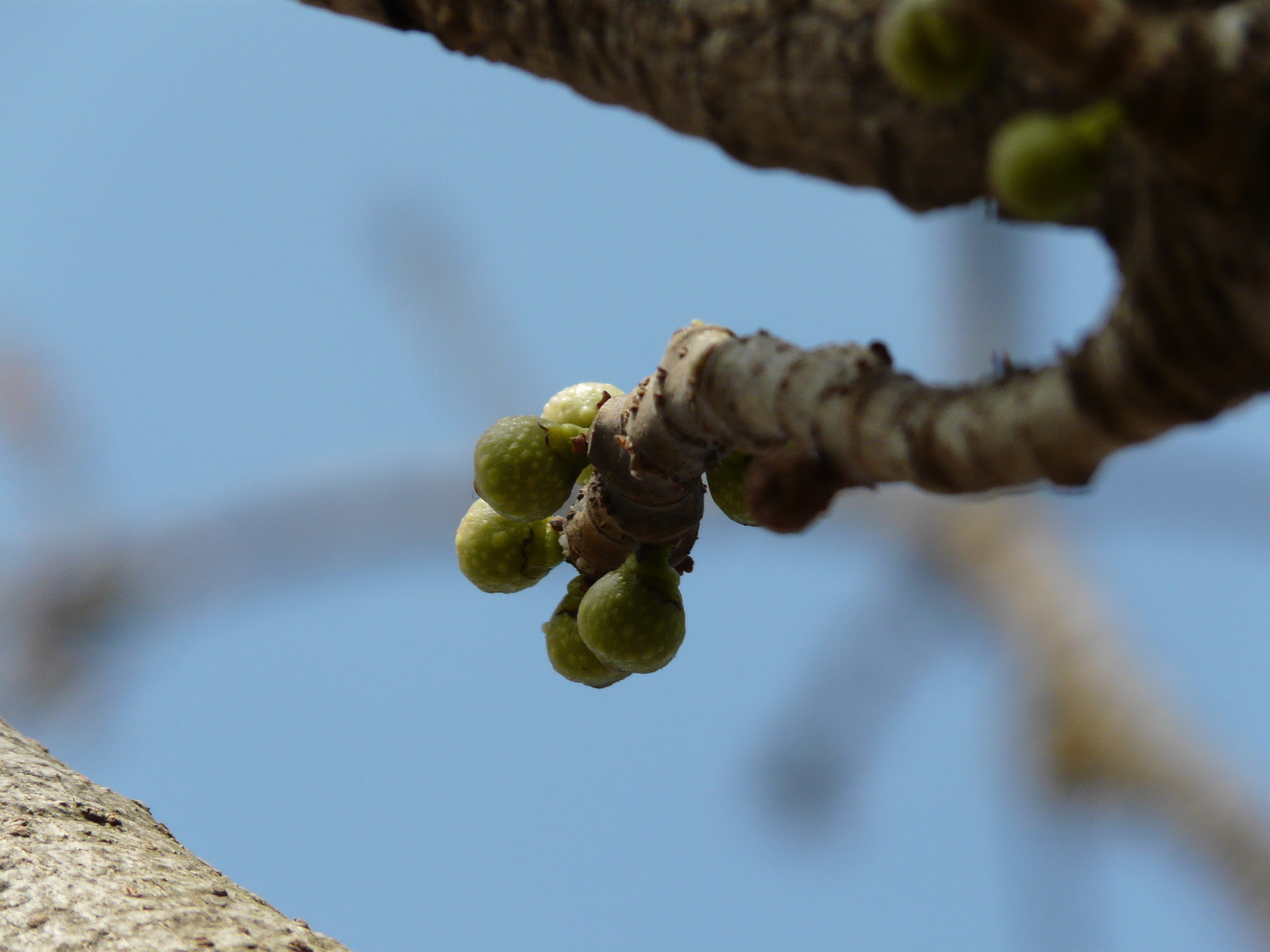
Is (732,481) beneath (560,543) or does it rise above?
above

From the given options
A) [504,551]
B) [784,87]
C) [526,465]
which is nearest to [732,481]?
[526,465]

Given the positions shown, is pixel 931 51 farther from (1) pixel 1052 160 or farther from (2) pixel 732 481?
(2) pixel 732 481

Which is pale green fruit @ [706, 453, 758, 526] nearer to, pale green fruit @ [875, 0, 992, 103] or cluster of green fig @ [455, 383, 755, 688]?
cluster of green fig @ [455, 383, 755, 688]

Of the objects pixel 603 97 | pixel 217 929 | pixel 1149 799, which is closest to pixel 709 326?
pixel 603 97

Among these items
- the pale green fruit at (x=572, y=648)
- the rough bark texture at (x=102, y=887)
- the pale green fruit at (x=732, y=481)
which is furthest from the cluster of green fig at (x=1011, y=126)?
the rough bark texture at (x=102, y=887)

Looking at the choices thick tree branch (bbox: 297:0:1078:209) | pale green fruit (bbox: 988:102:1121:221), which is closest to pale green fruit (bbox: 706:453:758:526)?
thick tree branch (bbox: 297:0:1078:209)

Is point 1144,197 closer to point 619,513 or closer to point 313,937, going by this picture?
point 619,513
